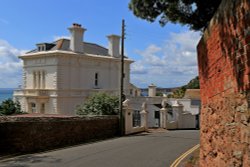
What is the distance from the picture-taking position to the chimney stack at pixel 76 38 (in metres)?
48.4

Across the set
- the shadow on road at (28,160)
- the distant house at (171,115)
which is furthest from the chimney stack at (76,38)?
the shadow on road at (28,160)

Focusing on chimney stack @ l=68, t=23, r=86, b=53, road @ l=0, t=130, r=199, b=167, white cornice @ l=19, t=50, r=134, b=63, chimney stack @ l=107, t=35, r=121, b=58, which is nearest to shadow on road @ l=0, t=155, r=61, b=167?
road @ l=0, t=130, r=199, b=167

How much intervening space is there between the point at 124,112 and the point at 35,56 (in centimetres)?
2179

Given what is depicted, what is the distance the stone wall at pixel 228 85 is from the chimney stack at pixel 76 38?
39.2 m

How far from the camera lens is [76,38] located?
4875 centimetres

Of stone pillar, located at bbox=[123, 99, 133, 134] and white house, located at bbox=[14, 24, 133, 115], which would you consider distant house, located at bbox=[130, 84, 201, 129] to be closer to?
stone pillar, located at bbox=[123, 99, 133, 134]

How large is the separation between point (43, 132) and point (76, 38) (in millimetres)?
28305

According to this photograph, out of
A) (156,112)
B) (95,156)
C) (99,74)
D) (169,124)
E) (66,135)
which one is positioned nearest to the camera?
(95,156)

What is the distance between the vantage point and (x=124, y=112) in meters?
32.2

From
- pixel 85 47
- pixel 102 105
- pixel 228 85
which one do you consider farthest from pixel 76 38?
pixel 228 85

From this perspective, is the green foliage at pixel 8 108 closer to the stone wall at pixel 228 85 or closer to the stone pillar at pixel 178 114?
the stone pillar at pixel 178 114

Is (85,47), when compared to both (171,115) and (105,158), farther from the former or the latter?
(105,158)

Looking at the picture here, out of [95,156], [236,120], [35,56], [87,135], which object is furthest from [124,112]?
[236,120]

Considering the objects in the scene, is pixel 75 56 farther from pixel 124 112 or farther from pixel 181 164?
pixel 181 164
